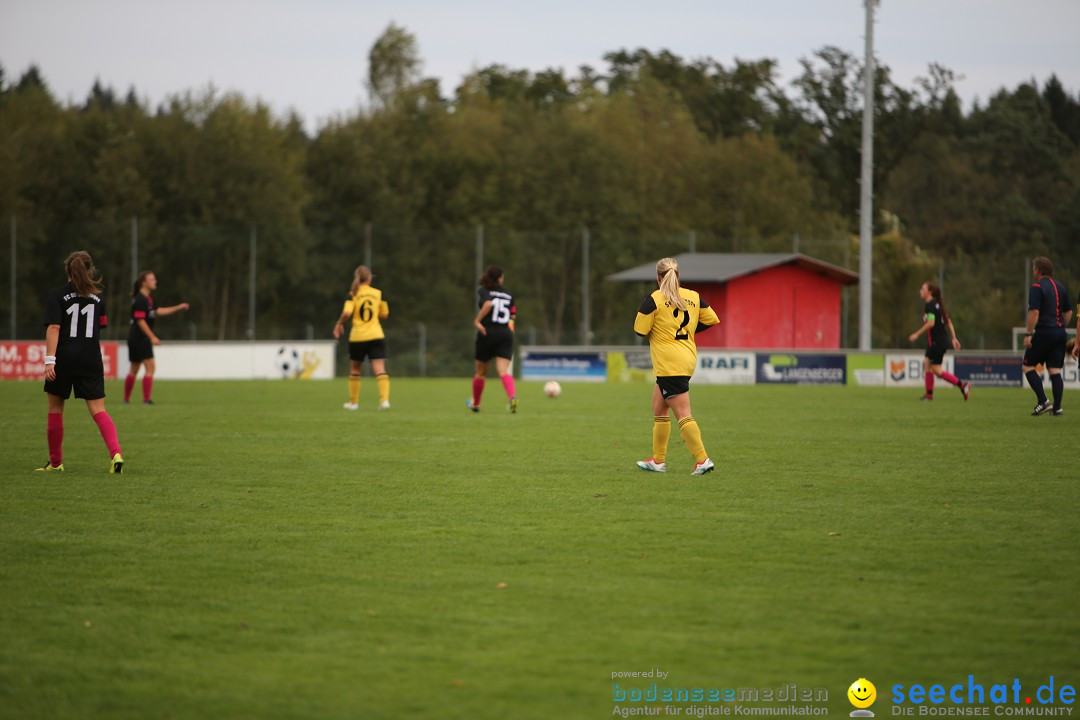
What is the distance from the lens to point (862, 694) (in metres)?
4.70

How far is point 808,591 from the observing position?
20.6ft

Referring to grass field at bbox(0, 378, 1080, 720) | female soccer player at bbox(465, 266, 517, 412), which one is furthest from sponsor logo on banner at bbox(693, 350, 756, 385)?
grass field at bbox(0, 378, 1080, 720)

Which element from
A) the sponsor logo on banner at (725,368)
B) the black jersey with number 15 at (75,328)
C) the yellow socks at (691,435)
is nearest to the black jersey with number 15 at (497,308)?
the yellow socks at (691,435)

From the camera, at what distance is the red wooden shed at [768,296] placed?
1479 inches

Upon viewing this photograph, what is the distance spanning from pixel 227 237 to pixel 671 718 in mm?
36887

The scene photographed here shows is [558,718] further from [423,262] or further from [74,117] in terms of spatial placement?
[74,117]

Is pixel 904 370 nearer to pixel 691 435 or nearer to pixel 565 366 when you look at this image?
pixel 565 366

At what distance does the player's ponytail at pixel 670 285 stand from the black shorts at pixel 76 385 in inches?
193

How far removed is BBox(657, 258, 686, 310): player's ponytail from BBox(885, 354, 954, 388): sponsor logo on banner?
2155cm

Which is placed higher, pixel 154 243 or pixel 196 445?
pixel 154 243

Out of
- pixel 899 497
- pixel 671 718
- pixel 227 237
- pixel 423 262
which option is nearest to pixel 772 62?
pixel 423 262

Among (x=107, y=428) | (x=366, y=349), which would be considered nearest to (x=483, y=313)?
(x=366, y=349)

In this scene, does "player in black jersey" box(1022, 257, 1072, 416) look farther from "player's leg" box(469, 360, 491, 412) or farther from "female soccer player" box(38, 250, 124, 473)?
"female soccer player" box(38, 250, 124, 473)

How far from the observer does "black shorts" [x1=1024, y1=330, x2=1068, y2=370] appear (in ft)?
56.4
